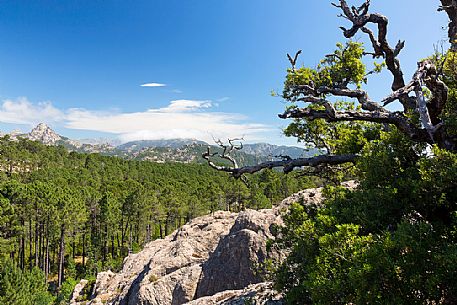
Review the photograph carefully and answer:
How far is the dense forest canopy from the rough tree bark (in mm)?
31

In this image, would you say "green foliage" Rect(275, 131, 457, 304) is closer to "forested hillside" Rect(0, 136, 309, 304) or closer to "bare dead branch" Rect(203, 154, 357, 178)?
"bare dead branch" Rect(203, 154, 357, 178)

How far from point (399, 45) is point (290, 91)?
4.25m

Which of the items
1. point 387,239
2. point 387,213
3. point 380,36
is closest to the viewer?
point 387,239

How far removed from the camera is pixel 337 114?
348 inches

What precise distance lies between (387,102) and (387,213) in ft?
9.99

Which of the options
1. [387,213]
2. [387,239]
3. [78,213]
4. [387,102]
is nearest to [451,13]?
[387,102]

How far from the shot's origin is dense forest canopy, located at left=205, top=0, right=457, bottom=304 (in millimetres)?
4766

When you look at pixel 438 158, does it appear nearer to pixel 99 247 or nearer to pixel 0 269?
pixel 0 269

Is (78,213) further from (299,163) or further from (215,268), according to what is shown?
(299,163)

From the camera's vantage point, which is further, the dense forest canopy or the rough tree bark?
the rough tree bark

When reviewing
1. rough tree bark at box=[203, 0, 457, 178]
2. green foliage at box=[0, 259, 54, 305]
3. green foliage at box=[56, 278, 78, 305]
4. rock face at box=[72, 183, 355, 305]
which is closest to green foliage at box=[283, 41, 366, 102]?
rough tree bark at box=[203, 0, 457, 178]

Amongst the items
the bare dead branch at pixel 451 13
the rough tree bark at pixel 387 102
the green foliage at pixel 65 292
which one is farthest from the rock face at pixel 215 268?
the green foliage at pixel 65 292

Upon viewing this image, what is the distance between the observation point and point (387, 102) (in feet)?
25.5

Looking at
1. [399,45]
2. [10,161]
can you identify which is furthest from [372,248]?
[10,161]
